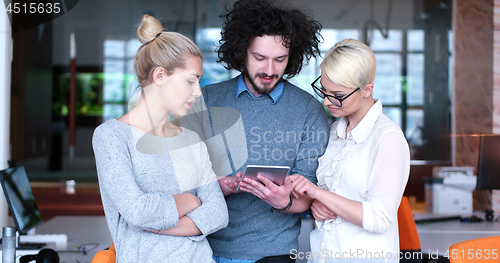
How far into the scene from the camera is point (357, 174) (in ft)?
5.45

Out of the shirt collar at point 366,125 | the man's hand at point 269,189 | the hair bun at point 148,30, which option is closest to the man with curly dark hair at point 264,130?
the man's hand at point 269,189

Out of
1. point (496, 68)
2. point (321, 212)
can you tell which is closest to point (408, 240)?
point (321, 212)

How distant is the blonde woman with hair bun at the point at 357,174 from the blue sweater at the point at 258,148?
15cm

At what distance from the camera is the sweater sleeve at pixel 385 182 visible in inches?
61.2

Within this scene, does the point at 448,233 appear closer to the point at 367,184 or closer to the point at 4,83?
the point at 367,184

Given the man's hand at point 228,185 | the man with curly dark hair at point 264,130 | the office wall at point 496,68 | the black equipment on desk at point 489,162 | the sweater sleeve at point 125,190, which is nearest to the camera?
the sweater sleeve at point 125,190

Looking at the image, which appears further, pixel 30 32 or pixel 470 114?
pixel 30 32

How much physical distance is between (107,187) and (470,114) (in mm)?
5782

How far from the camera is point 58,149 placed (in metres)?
9.86

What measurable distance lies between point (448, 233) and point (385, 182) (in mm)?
1812

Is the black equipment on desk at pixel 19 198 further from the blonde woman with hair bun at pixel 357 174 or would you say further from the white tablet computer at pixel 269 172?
the blonde woman with hair bun at pixel 357 174

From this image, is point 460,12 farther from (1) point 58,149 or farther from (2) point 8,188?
(1) point 58,149

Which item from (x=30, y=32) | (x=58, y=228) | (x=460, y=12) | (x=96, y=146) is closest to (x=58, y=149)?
(x=30, y=32)

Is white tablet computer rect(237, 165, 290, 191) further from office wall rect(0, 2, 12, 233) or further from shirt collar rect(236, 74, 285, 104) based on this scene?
office wall rect(0, 2, 12, 233)
